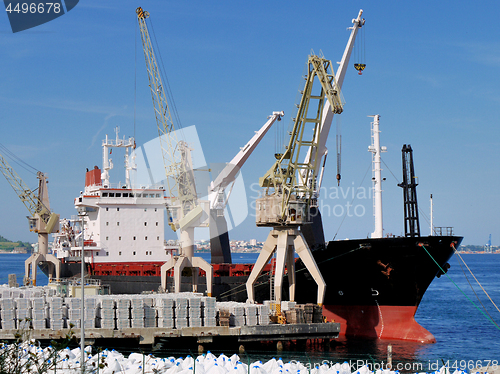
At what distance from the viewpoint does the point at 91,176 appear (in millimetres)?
57688

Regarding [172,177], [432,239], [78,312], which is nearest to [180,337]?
[78,312]

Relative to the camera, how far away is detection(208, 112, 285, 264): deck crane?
160 ft

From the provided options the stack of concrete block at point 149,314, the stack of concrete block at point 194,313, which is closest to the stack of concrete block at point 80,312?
the stack of concrete block at point 149,314

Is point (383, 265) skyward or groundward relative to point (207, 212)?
groundward

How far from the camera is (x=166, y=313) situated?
3008 centimetres

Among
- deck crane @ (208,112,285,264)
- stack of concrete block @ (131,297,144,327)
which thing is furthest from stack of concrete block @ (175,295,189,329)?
deck crane @ (208,112,285,264)

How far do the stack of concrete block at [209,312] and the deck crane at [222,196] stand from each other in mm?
17667

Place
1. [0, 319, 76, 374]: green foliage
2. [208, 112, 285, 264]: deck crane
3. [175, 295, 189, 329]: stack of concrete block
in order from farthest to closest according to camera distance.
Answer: [208, 112, 285, 264]: deck crane → [175, 295, 189, 329]: stack of concrete block → [0, 319, 76, 374]: green foliage

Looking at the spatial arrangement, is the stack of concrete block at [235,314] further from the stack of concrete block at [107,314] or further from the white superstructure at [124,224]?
the white superstructure at [124,224]

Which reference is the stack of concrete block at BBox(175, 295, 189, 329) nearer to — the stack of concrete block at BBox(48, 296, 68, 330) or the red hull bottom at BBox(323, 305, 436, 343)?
the stack of concrete block at BBox(48, 296, 68, 330)

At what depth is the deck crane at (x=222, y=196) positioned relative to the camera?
48.7 metres

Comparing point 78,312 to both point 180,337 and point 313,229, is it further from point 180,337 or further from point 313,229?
point 313,229

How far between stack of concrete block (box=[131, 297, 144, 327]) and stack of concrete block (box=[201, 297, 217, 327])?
3061mm

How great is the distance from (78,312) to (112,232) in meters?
24.4
